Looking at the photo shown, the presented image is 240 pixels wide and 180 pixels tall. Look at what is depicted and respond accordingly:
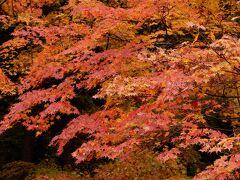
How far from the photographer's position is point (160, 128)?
20.1 ft

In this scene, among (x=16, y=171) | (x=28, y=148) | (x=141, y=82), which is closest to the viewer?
(x=141, y=82)

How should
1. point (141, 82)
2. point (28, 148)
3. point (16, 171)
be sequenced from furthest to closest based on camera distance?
point (28, 148) → point (16, 171) → point (141, 82)

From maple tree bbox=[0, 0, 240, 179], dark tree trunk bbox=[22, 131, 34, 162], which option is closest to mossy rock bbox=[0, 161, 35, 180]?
dark tree trunk bbox=[22, 131, 34, 162]

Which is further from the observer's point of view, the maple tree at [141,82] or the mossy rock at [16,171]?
the mossy rock at [16,171]

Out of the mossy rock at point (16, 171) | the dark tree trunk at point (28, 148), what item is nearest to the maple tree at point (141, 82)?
the mossy rock at point (16, 171)

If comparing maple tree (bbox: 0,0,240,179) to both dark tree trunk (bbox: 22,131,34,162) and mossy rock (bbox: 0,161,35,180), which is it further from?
dark tree trunk (bbox: 22,131,34,162)

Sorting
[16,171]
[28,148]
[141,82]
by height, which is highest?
[141,82]

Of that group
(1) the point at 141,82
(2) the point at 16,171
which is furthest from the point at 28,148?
(1) the point at 141,82

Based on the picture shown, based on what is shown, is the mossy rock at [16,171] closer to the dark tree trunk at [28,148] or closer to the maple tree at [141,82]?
the dark tree trunk at [28,148]

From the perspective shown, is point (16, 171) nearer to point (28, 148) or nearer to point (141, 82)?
point (28, 148)

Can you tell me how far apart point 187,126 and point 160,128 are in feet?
2.41

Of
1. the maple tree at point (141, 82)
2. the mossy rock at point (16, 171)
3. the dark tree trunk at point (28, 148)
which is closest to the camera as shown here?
the maple tree at point (141, 82)

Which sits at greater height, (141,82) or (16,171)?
(141,82)

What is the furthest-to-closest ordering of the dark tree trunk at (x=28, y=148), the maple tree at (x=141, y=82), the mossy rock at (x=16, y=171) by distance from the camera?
the dark tree trunk at (x=28, y=148)
the mossy rock at (x=16, y=171)
the maple tree at (x=141, y=82)
